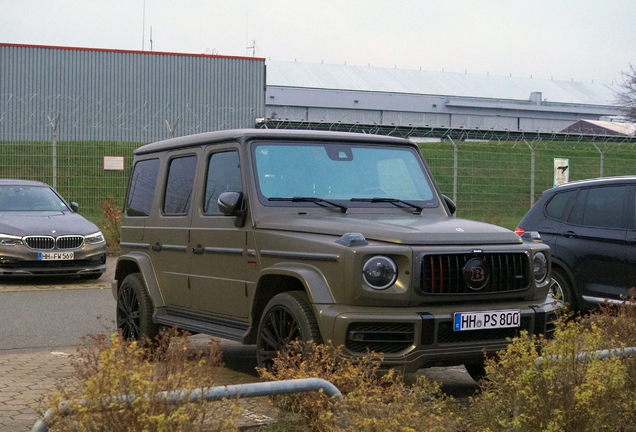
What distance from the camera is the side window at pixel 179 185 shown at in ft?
25.5

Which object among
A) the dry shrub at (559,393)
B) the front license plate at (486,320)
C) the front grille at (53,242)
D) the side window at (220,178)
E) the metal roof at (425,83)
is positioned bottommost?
the front grille at (53,242)

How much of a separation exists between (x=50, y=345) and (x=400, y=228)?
15.8 ft

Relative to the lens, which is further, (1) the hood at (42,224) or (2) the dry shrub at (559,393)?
(1) the hood at (42,224)

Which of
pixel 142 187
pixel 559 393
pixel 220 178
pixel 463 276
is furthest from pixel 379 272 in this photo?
pixel 142 187

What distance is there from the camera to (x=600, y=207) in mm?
10117

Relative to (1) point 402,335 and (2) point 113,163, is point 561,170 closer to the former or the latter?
(2) point 113,163

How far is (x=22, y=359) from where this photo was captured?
27.8 feet

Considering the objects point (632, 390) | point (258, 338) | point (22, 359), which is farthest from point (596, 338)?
point (22, 359)

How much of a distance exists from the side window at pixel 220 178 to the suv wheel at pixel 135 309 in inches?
45.9

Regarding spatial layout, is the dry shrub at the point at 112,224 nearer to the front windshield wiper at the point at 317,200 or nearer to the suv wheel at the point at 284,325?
the front windshield wiper at the point at 317,200

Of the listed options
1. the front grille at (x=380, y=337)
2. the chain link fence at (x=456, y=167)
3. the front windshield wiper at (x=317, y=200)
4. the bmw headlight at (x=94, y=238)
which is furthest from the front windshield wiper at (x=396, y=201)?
the chain link fence at (x=456, y=167)

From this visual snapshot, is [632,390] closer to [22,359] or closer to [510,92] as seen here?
[22,359]

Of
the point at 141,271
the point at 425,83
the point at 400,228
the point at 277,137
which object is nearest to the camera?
the point at 400,228

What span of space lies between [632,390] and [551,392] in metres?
1.08
